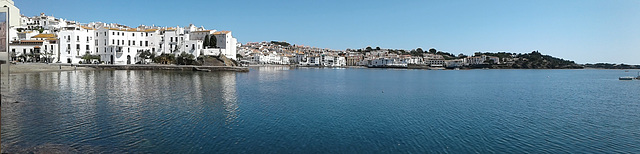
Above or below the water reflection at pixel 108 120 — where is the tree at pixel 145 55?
above

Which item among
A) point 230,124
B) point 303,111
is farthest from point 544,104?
point 230,124

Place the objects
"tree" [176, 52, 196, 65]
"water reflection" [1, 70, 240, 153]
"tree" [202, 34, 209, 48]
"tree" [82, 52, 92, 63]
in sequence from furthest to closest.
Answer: "tree" [202, 34, 209, 48]
"tree" [176, 52, 196, 65]
"tree" [82, 52, 92, 63]
"water reflection" [1, 70, 240, 153]

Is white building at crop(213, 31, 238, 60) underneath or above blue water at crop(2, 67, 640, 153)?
above

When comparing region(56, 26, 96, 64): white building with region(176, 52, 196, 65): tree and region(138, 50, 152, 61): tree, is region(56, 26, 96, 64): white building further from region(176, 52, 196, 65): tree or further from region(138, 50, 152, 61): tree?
region(176, 52, 196, 65): tree

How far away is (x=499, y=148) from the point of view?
406 inches

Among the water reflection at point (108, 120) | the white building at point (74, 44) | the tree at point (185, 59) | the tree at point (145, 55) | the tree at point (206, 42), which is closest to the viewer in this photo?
the water reflection at point (108, 120)

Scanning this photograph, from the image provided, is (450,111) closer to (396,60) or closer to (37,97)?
(37,97)

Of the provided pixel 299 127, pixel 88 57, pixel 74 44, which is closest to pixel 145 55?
pixel 88 57

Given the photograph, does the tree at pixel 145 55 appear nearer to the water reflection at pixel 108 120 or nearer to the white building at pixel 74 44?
the white building at pixel 74 44

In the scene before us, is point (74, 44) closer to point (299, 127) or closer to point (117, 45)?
point (117, 45)

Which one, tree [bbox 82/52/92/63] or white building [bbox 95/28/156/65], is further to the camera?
white building [bbox 95/28/156/65]

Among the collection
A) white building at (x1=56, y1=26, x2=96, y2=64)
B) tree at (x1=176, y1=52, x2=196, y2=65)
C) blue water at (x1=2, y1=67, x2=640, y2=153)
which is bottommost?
blue water at (x1=2, y1=67, x2=640, y2=153)

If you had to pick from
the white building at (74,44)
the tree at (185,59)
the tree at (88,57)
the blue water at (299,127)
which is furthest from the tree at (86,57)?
the blue water at (299,127)

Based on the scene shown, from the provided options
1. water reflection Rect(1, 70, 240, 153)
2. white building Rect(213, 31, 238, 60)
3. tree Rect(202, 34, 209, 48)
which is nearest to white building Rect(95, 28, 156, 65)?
tree Rect(202, 34, 209, 48)
